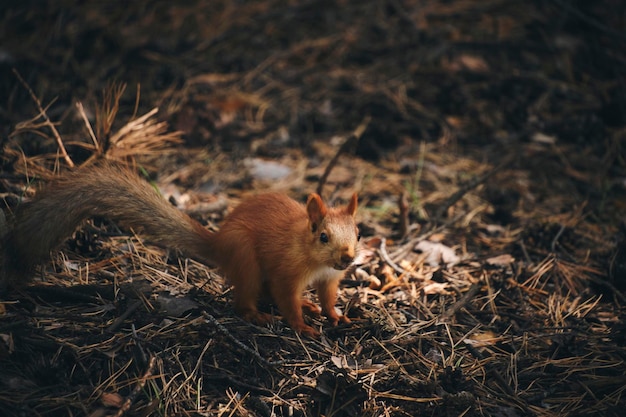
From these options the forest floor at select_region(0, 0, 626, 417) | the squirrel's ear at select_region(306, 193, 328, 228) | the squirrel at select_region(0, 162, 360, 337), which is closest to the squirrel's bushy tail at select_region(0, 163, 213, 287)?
the squirrel at select_region(0, 162, 360, 337)

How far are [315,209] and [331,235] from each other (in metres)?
0.14

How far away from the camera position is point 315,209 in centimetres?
260

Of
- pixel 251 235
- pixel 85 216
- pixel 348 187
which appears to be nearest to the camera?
pixel 85 216

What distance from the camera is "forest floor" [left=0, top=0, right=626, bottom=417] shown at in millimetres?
2279

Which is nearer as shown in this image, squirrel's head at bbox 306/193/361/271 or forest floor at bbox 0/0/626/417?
forest floor at bbox 0/0/626/417

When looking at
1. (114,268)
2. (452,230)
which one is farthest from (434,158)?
(114,268)

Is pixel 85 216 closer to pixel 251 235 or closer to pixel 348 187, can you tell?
pixel 251 235

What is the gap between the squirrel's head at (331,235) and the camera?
8.28 feet

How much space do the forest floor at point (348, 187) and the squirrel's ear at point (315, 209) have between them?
472mm

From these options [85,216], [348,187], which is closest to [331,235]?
[85,216]

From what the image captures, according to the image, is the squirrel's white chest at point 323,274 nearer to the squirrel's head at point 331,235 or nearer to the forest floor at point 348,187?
the squirrel's head at point 331,235

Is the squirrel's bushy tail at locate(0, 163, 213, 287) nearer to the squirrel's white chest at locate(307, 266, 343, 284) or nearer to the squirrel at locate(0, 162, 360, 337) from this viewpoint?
the squirrel at locate(0, 162, 360, 337)

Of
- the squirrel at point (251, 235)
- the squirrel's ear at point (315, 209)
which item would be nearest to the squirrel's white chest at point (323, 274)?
the squirrel at point (251, 235)

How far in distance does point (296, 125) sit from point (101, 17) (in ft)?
6.93
